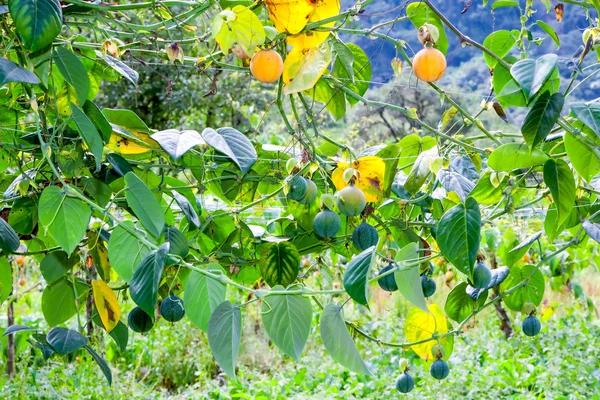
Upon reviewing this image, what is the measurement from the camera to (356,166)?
0.91 meters

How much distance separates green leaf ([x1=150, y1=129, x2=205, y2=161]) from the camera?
0.76 m

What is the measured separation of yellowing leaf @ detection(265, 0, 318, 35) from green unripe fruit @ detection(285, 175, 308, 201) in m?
0.21

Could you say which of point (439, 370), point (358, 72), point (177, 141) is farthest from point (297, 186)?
point (439, 370)

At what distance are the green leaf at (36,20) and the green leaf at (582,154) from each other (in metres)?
0.57

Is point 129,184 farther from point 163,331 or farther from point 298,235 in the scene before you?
point 163,331

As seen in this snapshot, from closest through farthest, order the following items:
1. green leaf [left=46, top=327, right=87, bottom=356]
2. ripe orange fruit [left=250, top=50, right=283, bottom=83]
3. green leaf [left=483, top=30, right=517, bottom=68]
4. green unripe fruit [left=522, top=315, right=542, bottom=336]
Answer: ripe orange fruit [left=250, top=50, right=283, bottom=83]
green leaf [left=46, top=327, right=87, bottom=356]
green leaf [left=483, top=30, right=517, bottom=68]
green unripe fruit [left=522, top=315, right=542, bottom=336]

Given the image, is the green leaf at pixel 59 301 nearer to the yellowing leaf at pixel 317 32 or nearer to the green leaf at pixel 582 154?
the yellowing leaf at pixel 317 32

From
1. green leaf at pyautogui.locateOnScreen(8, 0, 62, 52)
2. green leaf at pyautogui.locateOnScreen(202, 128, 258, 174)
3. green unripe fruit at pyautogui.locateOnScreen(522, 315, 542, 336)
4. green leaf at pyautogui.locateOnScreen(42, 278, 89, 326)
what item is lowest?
green unripe fruit at pyautogui.locateOnScreen(522, 315, 542, 336)

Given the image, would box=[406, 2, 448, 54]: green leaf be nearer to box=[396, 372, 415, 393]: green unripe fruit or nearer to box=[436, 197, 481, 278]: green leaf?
box=[436, 197, 481, 278]: green leaf

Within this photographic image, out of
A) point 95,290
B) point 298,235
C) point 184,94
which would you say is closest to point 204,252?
point 298,235

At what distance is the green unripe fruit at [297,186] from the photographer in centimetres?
86

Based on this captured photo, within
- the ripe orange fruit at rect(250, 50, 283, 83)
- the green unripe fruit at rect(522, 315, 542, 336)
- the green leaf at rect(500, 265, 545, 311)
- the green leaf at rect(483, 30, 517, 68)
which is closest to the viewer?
the ripe orange fruit at rect(250, 50, 283, 83)

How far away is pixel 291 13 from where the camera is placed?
71cm

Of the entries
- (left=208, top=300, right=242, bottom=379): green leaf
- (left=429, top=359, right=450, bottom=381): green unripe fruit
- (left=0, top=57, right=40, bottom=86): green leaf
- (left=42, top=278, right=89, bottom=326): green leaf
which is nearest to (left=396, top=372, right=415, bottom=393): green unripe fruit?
(left=429, top=359, right=450, bottom=381): green unripe fruit
